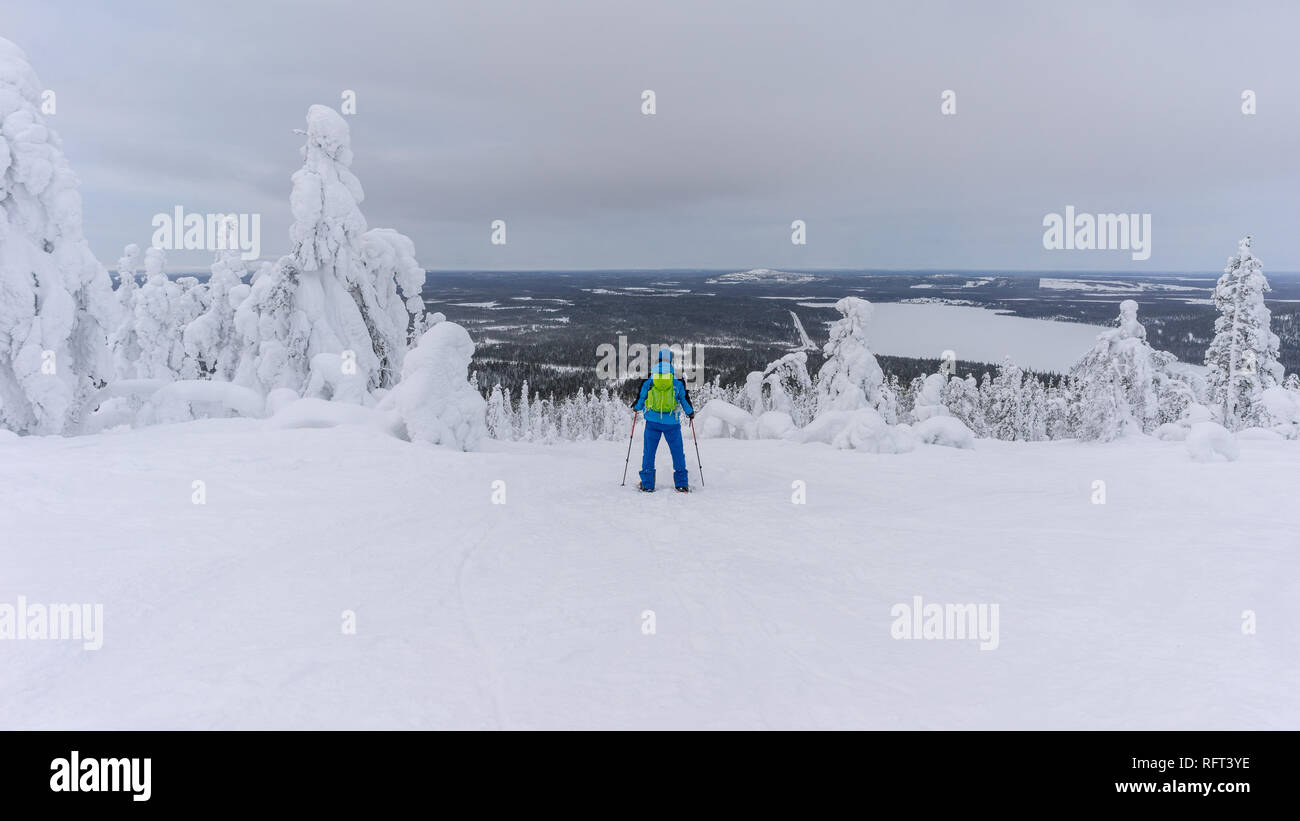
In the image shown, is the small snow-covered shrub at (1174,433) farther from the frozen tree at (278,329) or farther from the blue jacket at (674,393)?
the frozen tree at (278,329)

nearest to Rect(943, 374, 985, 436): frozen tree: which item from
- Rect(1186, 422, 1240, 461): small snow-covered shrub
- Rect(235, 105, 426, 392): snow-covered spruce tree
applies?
Rect(1186, 422, 1240, 461): small snow-covered shrub

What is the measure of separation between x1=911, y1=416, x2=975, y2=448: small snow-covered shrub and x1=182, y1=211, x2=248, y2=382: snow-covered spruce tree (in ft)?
88.8

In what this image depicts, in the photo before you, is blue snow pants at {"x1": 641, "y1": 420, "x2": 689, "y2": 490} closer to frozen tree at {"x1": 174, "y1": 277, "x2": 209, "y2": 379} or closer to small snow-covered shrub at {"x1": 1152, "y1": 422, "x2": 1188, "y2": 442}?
small snow-covered shrub at {"x1": 1152, "y1": 422, "x2": 1188, "y2": 442}

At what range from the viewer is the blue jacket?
29.1ft

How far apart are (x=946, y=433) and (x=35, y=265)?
828 inches

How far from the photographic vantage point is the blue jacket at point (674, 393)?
8.87 meters

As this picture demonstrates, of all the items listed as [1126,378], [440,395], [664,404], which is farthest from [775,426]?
[1126,378]

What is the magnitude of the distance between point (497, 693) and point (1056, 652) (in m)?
3.23

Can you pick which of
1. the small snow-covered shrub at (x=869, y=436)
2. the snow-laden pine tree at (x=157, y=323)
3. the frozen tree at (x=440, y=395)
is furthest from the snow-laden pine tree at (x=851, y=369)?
the snow-laden pine tree at (x=157, y=323)

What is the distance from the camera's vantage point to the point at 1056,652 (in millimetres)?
3834

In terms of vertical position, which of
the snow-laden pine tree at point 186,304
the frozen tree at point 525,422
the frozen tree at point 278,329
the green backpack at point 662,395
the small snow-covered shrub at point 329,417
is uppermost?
the snow-laden pine tree at point 186,304

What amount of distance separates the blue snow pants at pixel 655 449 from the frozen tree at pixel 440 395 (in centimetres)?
569
